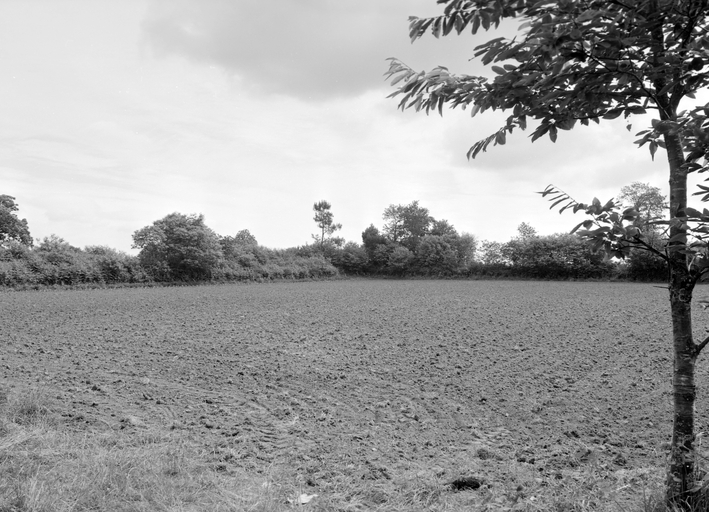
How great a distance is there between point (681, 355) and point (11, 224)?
49956mm

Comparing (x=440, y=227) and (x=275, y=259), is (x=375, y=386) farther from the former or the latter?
(x=440, y=227)

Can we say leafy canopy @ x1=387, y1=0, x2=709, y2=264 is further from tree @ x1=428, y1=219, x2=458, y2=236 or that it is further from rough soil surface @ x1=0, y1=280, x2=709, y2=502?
tree @ x1=428, y1=219, x2=458, y2=236

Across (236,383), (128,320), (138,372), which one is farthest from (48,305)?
(236,383)

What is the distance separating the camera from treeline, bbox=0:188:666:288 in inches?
1249

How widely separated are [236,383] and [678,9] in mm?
7753

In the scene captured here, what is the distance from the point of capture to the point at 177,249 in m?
37.2

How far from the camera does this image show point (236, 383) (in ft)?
26.4

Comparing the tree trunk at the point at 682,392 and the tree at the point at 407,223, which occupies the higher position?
the tree at the point at 407,223

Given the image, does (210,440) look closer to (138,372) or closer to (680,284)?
(138,372)

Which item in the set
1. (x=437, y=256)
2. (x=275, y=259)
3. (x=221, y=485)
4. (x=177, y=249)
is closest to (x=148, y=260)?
(x=177, y=249)

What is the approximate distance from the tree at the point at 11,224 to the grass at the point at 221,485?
143 feet

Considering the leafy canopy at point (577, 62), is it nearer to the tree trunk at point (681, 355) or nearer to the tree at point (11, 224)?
the tree trunk at point (681, 355)

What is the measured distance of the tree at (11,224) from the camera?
130 ft

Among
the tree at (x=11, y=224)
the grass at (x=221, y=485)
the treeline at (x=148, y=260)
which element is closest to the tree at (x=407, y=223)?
the treeline at (x=148, y=260)
